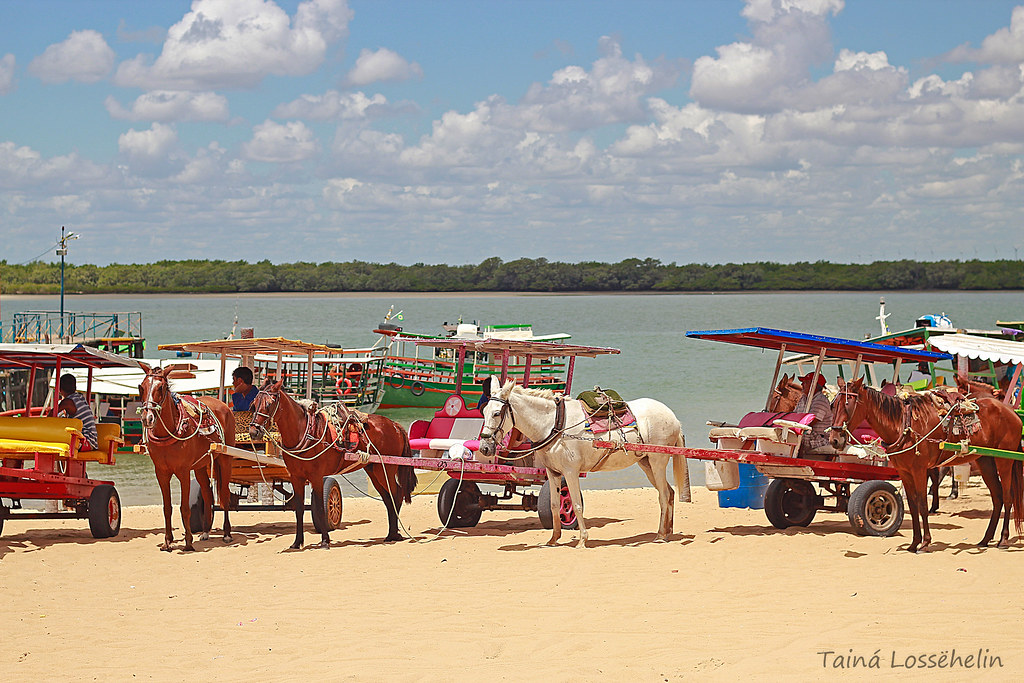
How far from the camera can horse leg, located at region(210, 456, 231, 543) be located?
1304 cm

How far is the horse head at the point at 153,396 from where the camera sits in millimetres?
11852

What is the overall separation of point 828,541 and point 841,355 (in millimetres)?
2494

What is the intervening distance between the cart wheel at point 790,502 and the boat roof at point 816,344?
1.67 meters

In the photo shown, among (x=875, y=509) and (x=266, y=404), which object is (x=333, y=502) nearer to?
(x=266, y=404)

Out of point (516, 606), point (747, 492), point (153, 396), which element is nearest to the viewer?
point (516, 606)

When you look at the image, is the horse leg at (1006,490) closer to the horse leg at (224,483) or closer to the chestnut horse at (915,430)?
the chestnut horse at (915,430)

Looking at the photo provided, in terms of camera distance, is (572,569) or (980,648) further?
(572,569)

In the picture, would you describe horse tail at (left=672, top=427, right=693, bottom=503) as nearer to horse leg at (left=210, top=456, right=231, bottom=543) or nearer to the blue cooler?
the blue cooler

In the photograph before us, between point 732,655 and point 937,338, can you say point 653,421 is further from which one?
point 732,655

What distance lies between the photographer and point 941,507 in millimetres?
15727

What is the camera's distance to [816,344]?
12789mm

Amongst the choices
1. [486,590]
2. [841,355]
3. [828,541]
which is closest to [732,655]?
[486,590]

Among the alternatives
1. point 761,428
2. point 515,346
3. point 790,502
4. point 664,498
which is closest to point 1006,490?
point 790,502

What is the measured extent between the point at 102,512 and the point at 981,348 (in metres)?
11.0
